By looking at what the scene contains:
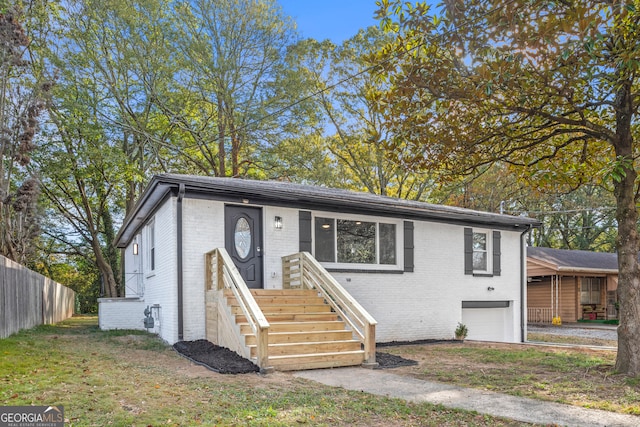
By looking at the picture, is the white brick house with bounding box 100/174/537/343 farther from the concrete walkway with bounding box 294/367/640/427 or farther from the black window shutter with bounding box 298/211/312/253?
the concrete walkway with bounding box 294/367/640/427

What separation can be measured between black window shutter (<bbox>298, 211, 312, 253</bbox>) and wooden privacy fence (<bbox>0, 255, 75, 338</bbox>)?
611cm

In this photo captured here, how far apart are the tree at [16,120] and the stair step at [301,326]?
10136mm

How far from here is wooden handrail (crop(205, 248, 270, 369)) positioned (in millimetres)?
7043

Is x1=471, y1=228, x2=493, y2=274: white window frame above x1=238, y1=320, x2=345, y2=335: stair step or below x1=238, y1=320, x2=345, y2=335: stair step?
above

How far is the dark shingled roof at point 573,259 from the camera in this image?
21.3m

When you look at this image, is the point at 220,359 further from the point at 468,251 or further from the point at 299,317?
the point at 468,251

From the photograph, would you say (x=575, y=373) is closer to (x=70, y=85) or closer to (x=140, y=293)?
(x=140, y=293)

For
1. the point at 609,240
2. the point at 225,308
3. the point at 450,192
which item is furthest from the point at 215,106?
the point at 609,240

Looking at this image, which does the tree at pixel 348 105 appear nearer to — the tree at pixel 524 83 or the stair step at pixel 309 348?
the tree at pixel 524 83

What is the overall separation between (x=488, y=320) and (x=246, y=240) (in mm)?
8265

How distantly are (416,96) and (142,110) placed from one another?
17.4 metres

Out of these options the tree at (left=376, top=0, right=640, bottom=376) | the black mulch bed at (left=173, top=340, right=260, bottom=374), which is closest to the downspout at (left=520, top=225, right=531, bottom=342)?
the tree at (left=376, top=0, right=640, bottom=376)

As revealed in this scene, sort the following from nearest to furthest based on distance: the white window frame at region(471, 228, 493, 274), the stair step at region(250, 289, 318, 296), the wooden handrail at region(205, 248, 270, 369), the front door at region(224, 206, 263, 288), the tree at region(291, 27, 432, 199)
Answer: the wooden handrail at region(205, 248, 270, 369) → the stair step at region(250, 289, 318, 296) → the front door at region(224, 206, 263, 288) → the white window frame at region(471, 228, 493, 274) → the tree at region(291, 27, 432, 199)

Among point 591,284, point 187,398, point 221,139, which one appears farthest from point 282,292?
point 591,284
